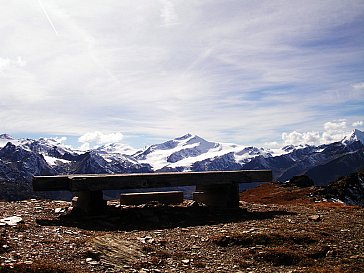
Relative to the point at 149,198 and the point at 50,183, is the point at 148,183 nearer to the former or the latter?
the point at 149,198

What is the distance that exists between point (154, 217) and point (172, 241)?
166 inches

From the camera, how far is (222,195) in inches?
812

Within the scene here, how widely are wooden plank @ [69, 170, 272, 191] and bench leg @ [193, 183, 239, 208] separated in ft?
1.88

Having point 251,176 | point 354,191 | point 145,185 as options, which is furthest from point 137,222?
point 354,191

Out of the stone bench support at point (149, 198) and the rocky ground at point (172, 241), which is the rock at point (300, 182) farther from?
the rocky ground at point (172, 241)

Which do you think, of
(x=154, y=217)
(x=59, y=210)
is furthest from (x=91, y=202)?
(x=154, y=217)

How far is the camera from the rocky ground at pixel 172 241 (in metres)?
10.7

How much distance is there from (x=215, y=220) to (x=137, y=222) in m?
3.45

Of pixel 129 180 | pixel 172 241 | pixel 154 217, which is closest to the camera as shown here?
pixel 172 241

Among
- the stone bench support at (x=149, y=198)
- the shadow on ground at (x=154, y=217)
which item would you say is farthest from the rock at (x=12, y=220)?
the stone bench support at (x=149, y=198)

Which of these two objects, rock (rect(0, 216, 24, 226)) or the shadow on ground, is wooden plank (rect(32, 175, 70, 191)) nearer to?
the shadow on ground

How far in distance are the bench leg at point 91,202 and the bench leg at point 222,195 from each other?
19.4ft

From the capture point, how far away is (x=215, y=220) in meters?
17.4

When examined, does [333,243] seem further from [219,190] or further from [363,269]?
[219,190]
